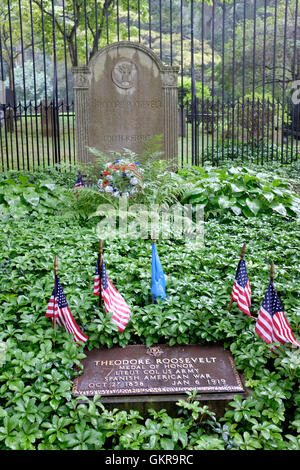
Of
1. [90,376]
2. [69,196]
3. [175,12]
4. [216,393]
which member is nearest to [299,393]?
[216,393]

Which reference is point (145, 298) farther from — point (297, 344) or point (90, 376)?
point (297, 344)

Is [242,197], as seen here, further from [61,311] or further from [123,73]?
[61,311]

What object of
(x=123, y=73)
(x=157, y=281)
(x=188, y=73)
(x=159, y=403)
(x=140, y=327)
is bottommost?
(x=159, y=403)

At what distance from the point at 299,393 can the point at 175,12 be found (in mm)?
33262

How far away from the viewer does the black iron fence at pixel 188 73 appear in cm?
1022

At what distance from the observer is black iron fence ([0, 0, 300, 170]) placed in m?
10.2

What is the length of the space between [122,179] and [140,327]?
348 cm

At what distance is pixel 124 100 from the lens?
874 cm

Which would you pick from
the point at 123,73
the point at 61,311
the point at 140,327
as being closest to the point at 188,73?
the point at 123,73

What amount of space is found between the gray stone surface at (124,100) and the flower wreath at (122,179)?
1.55 m

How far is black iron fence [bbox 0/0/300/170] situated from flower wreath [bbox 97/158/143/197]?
2.59 metres

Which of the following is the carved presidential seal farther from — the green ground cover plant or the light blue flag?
the light blue flag

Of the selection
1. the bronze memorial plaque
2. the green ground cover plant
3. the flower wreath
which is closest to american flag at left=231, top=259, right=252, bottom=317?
the green ground cover plant

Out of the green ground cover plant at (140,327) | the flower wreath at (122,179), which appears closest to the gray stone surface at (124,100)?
the flower wreath at (122,179)
